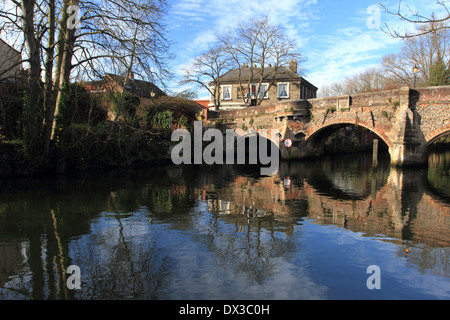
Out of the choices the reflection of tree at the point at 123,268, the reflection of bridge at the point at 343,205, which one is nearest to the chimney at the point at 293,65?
the reflection of bridge at the point at 343,205

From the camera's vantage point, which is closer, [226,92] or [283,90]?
[283,90]

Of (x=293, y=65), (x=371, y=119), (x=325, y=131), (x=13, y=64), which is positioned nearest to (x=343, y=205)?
(x=13, y=64)

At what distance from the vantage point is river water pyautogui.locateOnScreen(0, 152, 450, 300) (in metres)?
4.09

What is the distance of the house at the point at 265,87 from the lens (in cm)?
3750

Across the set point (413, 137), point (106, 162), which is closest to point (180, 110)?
point (106, 162)

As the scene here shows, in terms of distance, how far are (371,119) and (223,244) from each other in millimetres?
17350

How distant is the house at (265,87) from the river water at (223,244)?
27.4 metres

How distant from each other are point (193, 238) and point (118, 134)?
11.5 metres

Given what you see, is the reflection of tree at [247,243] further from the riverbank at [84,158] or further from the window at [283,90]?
the window at [283,90]

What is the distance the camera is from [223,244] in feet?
18.6

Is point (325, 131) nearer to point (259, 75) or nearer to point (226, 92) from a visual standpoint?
point (259, 75)

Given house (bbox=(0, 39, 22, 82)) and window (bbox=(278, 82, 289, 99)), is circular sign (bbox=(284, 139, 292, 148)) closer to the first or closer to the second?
window (bbox=(278, 82, 289, 99))

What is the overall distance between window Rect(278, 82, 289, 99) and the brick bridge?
12.2 metres

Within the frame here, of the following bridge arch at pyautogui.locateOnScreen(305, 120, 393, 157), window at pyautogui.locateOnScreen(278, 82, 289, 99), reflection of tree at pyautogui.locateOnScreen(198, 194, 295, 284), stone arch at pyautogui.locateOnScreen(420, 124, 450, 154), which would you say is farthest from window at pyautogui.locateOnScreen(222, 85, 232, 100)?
reflection of tree at pyautogui.locateOnScreen(198, 194, 295, 284)
